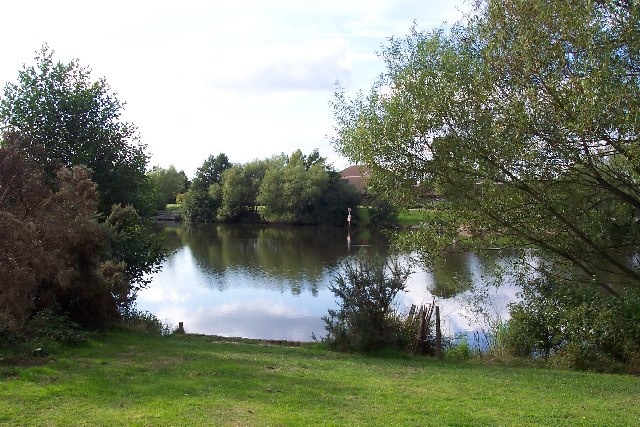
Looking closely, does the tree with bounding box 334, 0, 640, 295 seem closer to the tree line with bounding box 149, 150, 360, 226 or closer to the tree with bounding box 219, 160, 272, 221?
the tree line with bounding box 149, 150, 360, 226

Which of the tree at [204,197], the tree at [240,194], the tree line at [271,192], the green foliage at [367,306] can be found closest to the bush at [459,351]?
the green foliage at [367,306]

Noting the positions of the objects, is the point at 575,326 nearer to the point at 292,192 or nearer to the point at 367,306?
the point at 367,306

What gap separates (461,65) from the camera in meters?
13.1

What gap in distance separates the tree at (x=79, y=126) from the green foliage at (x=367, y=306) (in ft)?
33.6

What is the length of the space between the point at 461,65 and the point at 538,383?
7.00 meters

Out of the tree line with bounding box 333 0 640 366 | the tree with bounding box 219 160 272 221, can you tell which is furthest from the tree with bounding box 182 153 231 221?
the tree line with bounding box 333 0 640 366

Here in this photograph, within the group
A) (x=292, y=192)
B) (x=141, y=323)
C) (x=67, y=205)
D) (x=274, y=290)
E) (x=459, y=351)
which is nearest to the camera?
(x=67, y=205)

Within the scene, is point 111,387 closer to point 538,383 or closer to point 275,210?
point 538,383

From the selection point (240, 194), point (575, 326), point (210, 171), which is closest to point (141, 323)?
point (575, 326)

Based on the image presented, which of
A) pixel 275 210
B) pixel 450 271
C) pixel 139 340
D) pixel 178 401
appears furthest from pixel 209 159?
pixel 178 401

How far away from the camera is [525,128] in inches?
463

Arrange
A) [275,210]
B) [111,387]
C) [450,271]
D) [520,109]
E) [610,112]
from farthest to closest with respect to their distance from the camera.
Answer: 1. [275,210]
2. [450,271]
3. [520,109]
4. [610,112]
5. [111,387]

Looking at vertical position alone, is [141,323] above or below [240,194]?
below

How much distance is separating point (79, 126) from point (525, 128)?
645 inches
